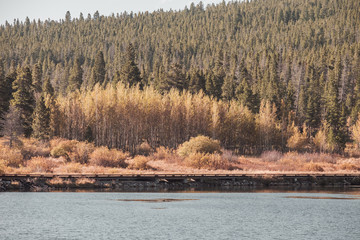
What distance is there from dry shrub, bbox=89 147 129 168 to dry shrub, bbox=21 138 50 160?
867 centimetres

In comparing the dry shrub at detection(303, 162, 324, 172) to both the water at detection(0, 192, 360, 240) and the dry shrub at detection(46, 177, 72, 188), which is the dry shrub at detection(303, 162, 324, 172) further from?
the dry shrub at detection(46, 177, 72, 188)

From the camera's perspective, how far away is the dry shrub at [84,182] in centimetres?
5071

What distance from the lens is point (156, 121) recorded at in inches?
3233

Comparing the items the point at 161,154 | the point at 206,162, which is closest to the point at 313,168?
the point at 206,162

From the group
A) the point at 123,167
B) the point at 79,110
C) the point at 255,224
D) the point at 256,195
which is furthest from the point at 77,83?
the point at 255,224

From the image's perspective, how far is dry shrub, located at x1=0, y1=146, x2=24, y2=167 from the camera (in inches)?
2395

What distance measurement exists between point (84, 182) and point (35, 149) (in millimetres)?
20798

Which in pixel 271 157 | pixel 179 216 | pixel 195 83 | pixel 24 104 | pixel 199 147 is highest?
pixel 195 83

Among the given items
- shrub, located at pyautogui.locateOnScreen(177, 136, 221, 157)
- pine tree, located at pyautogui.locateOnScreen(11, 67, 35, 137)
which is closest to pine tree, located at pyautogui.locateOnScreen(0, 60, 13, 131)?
pine tree, located at pyautogui.locateOnScreen(11, 67, 35, 137)

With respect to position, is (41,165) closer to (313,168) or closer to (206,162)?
(206,162)

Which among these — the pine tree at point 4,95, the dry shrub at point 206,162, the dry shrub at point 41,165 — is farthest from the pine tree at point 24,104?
the dry shrub at point 206,162

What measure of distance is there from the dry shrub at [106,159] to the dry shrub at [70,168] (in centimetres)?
224

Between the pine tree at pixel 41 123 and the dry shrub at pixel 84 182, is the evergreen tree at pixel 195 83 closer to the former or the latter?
the pine tree at pixel 41 123

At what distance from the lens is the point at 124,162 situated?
214ft
